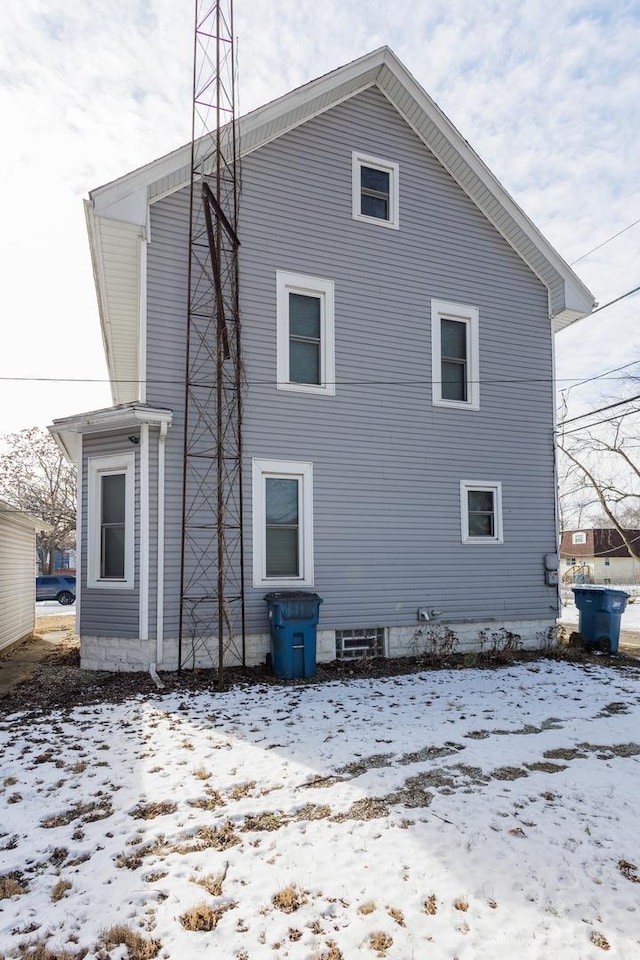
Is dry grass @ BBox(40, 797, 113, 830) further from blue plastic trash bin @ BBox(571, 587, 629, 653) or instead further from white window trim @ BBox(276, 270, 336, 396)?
blue plastic trash bin @ BBox(571, 587, 629, 653)

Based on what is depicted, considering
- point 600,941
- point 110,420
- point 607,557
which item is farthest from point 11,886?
point 607,557

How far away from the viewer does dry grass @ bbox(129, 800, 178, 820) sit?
3863mm

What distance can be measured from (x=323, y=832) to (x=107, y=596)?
5.35m

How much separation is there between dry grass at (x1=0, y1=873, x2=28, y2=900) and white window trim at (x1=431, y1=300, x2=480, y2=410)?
824cm

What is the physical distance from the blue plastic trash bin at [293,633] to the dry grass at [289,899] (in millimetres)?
4785

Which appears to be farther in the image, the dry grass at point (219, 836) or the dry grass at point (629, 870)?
the dry grass at point (219, 836)

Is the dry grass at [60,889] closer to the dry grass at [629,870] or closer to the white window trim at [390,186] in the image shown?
the dry grass at [629,870]

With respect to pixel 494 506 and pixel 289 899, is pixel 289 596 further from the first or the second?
pixel 289 899

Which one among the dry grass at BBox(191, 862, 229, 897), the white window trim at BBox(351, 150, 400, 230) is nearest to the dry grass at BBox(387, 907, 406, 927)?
the dry grass at BBox(191, 862, 229, 897)

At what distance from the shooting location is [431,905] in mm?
2871

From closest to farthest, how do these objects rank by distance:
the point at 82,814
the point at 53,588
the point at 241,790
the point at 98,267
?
the point at 82,814
the point at 241,790
the point at 98,267
the point at 53,588

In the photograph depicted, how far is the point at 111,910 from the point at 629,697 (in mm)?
6430

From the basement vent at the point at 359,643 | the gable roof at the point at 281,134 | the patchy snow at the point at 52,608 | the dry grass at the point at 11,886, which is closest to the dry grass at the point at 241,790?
the dry grass at the point at 11,886

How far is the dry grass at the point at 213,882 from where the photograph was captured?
3021mm
